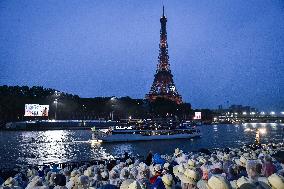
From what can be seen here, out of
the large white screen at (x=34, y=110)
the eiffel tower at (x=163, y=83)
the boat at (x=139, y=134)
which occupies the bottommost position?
the boat at (x=139, y=134)

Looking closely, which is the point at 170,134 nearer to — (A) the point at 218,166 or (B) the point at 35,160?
(B) the point at 35,160

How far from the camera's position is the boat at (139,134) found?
66375 mm

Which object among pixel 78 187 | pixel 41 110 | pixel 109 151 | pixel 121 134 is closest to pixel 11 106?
pixel 41 110

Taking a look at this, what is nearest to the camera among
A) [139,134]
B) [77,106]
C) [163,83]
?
[139,134]

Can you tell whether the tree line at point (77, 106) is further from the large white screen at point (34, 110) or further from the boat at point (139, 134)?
the boat at point (139, 134)

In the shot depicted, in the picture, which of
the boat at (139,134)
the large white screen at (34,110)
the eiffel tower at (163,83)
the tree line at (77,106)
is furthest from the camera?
the eiffel tower at (163,83)

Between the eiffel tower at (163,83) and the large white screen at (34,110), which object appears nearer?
the large white screen at (34,110)

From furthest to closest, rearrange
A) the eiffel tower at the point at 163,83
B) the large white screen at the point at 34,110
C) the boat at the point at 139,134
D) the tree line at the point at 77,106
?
the eiffel tower at the point at 163,83
the tree line at the point at 77,106
the large white screen at the point at 34,110
the boat at the point at 139,134

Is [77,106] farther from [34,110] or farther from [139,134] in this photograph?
[139,134]

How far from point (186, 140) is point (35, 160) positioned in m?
40.3

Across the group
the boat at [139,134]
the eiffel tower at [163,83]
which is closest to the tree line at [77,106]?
the eiffel tower at [163,83]

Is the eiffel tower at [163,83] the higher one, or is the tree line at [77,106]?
the eiffel tower at [163,83]

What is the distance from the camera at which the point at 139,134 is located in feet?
229

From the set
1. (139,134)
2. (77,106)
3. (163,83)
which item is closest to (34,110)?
(77,106)
